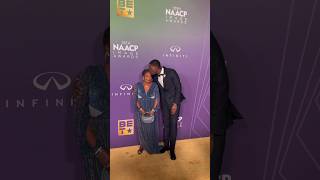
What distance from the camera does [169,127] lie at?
6.40ft

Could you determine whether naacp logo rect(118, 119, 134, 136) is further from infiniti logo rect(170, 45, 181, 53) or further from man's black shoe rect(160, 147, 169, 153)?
infiniti logo rect(170, 45, 181, 53)

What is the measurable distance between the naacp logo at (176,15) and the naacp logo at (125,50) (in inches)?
10.7

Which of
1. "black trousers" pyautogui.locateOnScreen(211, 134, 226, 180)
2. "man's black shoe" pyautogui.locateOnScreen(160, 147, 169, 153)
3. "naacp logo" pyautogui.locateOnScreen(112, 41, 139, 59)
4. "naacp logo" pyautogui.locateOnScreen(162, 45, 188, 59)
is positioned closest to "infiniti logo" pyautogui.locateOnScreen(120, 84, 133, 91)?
"naacp logo" pyautogui.locateOnScreen(112, 41, 139, 59)

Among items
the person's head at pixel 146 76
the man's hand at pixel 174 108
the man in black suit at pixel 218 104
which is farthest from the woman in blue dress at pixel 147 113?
the man in black suit at pixel 218 104

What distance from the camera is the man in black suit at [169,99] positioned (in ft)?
6.35

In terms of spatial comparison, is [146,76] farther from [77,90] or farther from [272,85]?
[272,85]

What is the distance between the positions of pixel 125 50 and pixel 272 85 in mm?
1146

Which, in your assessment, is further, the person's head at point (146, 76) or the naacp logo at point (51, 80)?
the person's head at point (146, 76)

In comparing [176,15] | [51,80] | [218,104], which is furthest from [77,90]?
[218,104]

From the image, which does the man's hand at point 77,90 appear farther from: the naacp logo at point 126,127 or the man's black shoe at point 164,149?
the man's black shoe at point 164,149

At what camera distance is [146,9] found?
186cm

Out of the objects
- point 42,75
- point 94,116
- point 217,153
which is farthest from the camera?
point 217,153

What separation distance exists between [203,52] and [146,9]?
45 cm

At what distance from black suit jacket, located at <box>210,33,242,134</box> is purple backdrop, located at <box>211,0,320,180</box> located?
87 millimetres
